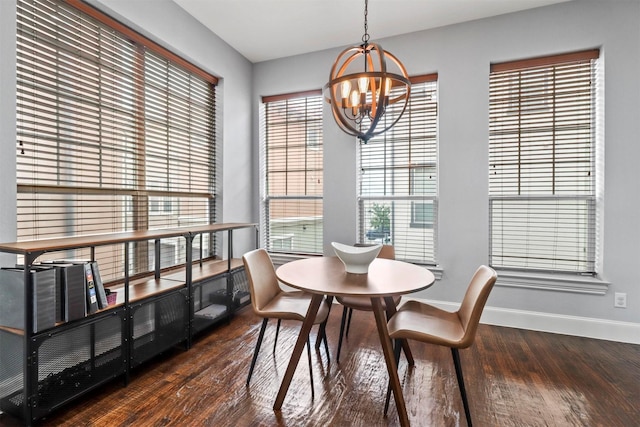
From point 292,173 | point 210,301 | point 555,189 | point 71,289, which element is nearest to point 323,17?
point 292,173

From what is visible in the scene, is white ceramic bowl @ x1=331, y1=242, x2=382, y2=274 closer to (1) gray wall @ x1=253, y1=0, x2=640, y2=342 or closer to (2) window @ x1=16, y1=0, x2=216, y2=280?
(1) gray wall @ x1=253, y1=0, x2=640, y2=342

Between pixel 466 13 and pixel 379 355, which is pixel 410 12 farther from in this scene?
pixel 379 355

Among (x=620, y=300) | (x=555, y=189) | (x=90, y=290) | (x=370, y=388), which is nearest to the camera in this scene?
(x=90, y=290)

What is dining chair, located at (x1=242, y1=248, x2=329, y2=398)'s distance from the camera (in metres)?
2.04

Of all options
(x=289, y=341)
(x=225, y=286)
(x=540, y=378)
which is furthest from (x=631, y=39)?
(x=225, y=286)

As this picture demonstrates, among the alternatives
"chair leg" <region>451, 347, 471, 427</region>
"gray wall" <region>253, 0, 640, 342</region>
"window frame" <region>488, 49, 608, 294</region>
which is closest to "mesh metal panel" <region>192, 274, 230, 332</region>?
"gray wall" <region>253, 0, 640, 342</region>

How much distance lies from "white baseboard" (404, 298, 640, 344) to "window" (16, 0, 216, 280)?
3201 millimetres

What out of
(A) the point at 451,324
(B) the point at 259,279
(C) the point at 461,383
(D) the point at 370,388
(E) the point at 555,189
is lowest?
(D) the point at 370,388

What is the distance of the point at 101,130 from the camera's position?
242cm

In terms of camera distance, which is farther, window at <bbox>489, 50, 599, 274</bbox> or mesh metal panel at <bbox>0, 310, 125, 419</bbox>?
window at <bbox>489, 50, 599, 274</bbox>

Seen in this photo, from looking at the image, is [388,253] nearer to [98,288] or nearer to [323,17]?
[98,288]

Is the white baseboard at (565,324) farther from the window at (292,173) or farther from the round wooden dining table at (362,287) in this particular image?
the window at (292,173)

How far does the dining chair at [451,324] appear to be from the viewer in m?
1.64

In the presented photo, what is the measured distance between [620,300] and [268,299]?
3078 mm
